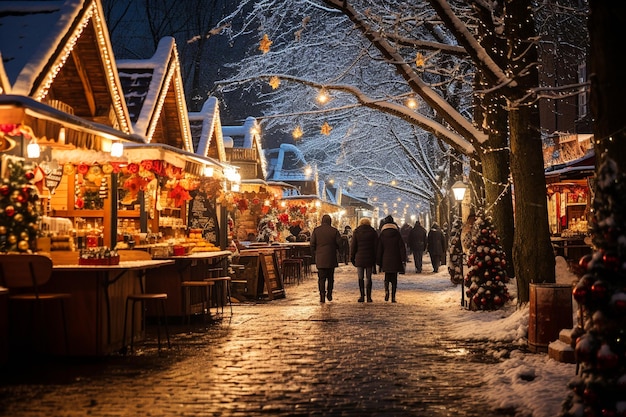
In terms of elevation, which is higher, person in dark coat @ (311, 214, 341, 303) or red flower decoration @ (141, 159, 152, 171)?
red flower decoration @ (141, 159, 152, 171)

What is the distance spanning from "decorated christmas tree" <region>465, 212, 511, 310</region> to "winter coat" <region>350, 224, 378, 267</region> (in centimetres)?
→ 376

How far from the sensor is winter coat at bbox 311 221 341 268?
19.4m

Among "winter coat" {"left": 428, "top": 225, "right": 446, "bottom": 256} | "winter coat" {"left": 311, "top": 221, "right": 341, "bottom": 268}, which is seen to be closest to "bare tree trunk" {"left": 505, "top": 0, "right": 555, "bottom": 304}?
"winter coat" {"left": 311, "top": 221, "right": 341, "bottom": 268}

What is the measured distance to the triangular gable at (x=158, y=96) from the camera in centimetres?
1922

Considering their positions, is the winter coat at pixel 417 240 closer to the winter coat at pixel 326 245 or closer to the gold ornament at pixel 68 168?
the winter coat at pixel 326 245

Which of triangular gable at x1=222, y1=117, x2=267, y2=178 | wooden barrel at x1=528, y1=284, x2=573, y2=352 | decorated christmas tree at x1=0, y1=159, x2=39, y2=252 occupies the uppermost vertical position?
triangular gable at x1=222, y1=117, x2=267, y2=178

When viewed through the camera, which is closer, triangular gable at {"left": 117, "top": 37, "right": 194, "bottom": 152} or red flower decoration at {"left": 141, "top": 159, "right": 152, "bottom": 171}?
red flower decoration at {"left": 141, "top": 159, "right": 152, "bottom": 171}

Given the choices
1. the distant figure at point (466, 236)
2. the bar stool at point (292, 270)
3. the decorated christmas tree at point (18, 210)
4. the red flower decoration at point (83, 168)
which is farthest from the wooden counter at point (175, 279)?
the bar stool at point (292, 270)

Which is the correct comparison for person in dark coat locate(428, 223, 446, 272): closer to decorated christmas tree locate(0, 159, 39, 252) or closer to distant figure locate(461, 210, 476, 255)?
distant figure locate(461, 210, 476, 255)

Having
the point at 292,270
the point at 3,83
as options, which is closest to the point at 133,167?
the point at 3,83

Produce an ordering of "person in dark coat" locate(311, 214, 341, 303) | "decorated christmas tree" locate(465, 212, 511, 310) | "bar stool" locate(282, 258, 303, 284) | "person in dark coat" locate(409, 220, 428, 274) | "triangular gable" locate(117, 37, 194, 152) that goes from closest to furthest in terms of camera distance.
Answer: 1. "decorated christmas tree" locate(465, 212, 511, 310)
2. "triangular gable" locate(117, 37, 194, 152)
3. "person in dark coat" locate(311, 214, 341, 303)
4. "bar stool" locate(282, 258, 303, 284)
5. "person in dark coat" locate(409, 220, 428, 274)

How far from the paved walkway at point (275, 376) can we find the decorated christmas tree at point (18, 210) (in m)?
1.99

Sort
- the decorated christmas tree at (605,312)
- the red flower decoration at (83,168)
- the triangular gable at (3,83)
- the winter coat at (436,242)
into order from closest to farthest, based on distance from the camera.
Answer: the decorated christmas tree at (605,312)
the triangular gable at (3,83)
the red flower decoration at (83,168)
the winter coat at (436,242)

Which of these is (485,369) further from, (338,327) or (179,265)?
(179,265)
